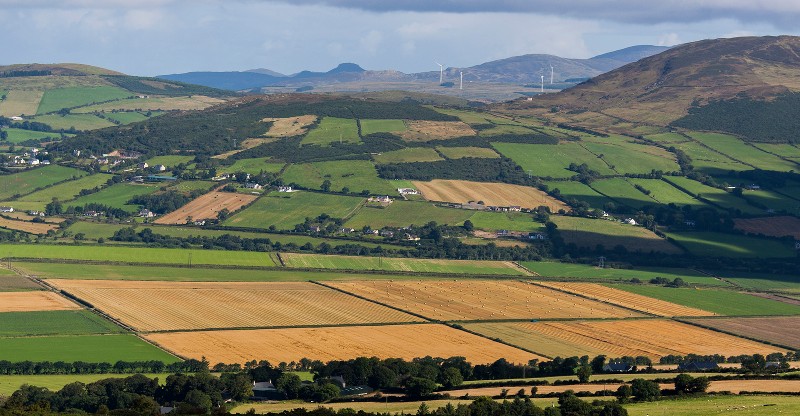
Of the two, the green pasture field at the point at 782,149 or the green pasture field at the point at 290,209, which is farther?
the green pasture field at the point at 782,149

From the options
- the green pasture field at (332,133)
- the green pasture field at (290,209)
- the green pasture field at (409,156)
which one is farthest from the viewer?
the green pasture field at (332,133)

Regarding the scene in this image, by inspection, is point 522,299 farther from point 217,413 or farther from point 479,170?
point 479,170

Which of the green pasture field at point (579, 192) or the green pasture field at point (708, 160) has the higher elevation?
the green pasture field at point (708, 160)

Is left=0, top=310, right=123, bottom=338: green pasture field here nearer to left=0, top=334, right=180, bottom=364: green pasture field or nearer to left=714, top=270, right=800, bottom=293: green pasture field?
left=0, top=334, right=180, bottom=364: green pasture field

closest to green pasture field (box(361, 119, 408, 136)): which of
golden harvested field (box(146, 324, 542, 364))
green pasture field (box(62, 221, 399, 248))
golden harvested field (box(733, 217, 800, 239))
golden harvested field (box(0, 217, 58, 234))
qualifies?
green pasture field (box(62, 221, 399, 248))

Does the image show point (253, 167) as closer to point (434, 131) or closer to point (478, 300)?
point (434, 131)

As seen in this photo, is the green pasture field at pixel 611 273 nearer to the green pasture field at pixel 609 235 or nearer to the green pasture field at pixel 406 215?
the green pasture field at pixel 609 235

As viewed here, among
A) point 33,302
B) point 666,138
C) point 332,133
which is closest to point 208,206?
point 332,133

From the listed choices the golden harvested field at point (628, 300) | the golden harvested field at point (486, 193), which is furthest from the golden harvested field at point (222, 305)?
the golden harvested field at point (486, 193)
